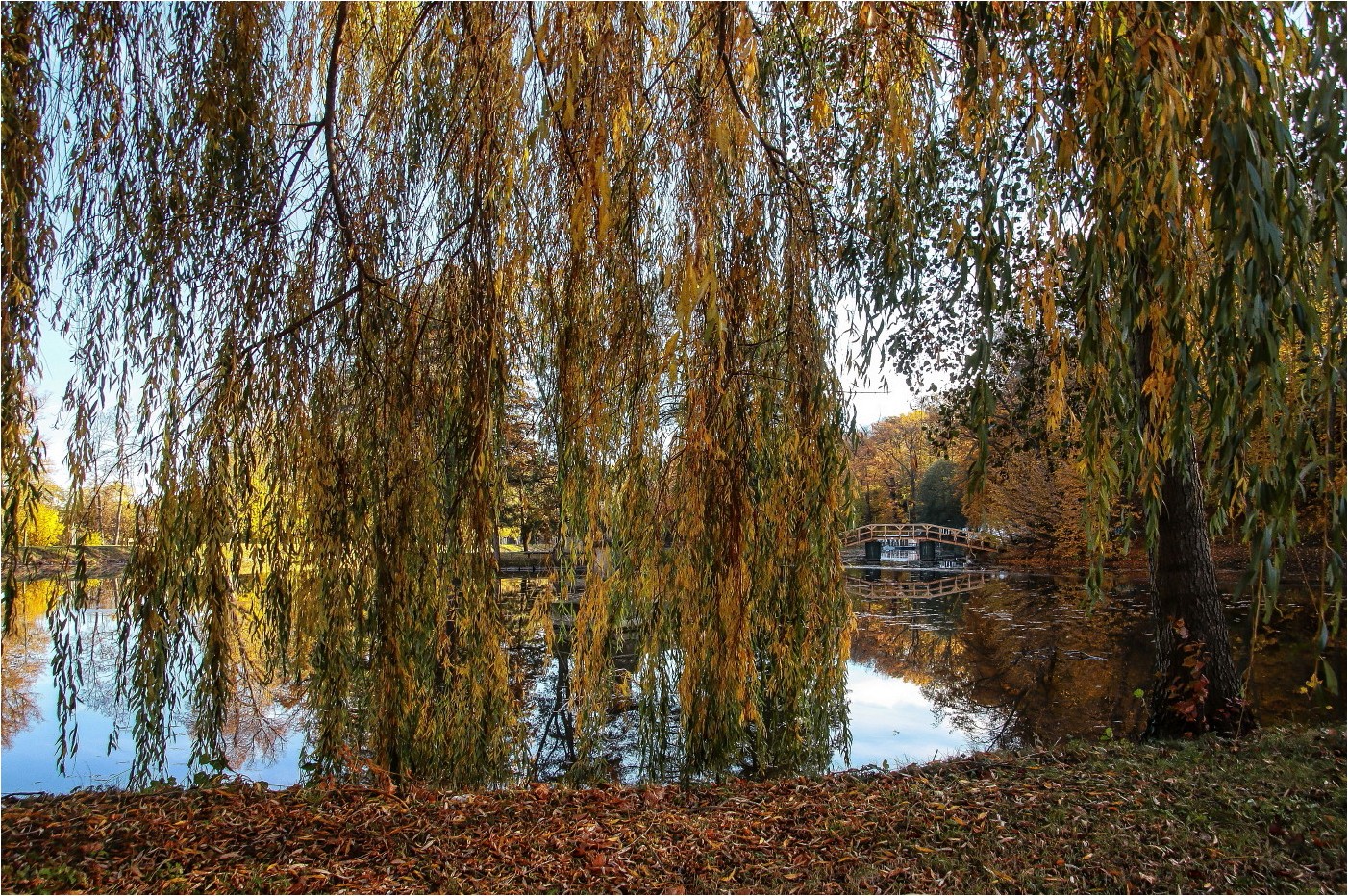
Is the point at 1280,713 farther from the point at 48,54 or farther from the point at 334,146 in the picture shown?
the point at 48,54

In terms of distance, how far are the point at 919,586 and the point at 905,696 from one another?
394 inches

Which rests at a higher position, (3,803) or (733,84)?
(733,84)

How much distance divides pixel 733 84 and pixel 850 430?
3.59ft

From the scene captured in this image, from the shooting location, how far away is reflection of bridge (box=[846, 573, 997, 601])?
14.8 meters

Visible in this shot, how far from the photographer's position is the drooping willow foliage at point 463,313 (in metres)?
2.41

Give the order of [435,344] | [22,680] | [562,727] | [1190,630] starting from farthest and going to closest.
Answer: [22,680], [562,727], [1190,630], [435,344]

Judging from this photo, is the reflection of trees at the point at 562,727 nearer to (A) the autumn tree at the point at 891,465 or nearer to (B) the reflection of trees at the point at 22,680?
(B) the reflection of trees at the point at 22,680

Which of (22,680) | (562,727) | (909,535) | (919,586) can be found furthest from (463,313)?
(909,535)

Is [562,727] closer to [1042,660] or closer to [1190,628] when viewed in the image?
[1190,628]

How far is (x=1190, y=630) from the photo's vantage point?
426 cm

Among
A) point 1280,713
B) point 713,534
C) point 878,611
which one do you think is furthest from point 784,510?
point 878,611

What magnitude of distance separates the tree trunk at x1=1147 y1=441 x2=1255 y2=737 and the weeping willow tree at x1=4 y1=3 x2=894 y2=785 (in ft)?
8.21

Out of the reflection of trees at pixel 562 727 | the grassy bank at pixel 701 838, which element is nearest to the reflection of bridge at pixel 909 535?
the reflection of trees at pixel 562 727

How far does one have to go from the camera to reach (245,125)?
2.53 meters
